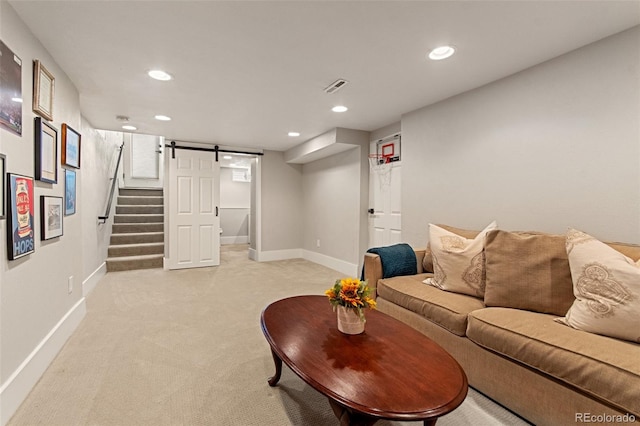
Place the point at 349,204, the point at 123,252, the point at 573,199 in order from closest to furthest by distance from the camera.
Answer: the point at 573,199
the point at 349,204
the point at 123,252

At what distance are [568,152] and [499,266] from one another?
1.01 metres

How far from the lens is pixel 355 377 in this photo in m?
1.18

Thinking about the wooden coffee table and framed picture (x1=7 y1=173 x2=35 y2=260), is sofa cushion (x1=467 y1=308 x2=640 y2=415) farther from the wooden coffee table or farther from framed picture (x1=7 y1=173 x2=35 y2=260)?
framed picture (x1=7 y1=173 x2=35 y2=260)

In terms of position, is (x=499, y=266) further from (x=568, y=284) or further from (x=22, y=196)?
(x=22, y=196)

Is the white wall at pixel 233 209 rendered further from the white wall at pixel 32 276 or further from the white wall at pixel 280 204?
the white wall at pixel 32 276

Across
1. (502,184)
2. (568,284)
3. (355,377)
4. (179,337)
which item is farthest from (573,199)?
(179,337)

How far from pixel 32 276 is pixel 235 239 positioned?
6.36m

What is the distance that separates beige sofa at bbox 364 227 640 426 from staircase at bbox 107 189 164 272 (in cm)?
456

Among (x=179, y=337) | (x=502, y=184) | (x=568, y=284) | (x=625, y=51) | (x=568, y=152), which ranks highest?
(x=625, y=51)

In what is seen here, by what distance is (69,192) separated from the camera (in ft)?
8.37

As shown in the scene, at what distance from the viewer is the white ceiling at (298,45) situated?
168cm

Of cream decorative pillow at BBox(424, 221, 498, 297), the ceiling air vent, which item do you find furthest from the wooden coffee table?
the ceiling air vent

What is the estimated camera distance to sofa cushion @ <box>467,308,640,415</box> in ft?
3.84

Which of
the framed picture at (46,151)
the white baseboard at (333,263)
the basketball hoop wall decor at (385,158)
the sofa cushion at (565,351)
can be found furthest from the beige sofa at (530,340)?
the framed picture at (46,151)
